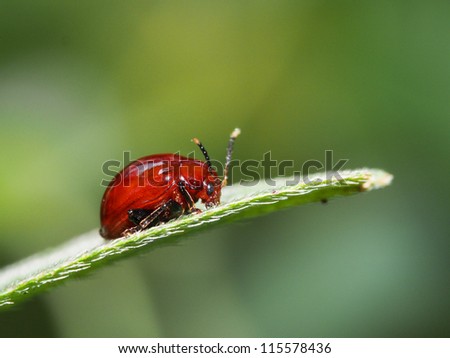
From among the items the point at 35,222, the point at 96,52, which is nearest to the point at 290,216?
the point at 35,222

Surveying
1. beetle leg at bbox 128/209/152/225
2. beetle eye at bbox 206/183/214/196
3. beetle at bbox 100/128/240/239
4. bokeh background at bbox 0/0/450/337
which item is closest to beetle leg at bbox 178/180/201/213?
beetle at bbox 100/128/240/239

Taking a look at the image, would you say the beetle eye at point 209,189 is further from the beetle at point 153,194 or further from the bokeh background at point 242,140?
the bokeh background at point 242,140

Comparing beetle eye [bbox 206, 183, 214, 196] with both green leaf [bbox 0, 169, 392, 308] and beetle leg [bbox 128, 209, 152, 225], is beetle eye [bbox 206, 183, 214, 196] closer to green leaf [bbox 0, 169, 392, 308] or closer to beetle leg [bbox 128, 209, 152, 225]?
beetle leg [bbox 128, 209, 152, 225]

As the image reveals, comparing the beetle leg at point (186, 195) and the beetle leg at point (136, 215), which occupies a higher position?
the beetle leg at point (186, 195)

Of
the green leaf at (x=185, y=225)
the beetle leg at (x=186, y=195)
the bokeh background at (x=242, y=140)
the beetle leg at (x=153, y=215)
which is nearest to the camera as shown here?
the green leaf at (x=185, y=225)

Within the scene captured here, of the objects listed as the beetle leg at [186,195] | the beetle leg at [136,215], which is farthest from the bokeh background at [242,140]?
the beetle leg at [136,215]

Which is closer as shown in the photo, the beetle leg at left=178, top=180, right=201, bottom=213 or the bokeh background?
the beetle leg at left=178, top=180, right=201, bottom=213
